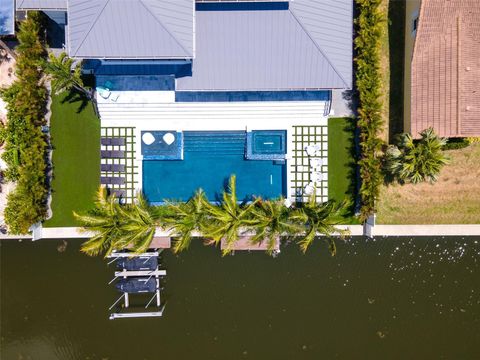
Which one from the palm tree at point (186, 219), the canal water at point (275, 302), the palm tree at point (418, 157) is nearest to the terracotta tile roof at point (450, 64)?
the palm tree at point (418, 157)

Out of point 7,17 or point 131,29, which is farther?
point 7,17

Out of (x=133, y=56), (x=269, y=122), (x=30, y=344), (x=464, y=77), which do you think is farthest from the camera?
(x=30, y=344)

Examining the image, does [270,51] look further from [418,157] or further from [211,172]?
[418,157]

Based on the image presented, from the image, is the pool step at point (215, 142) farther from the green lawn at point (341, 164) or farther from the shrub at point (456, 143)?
the shrub at point (456, 143)

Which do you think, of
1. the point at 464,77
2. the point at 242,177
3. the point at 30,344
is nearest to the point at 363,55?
the point at 464,77

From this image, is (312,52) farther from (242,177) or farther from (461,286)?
(461,286)

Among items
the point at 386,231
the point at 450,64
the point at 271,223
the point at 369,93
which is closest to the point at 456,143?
the point at 450,64

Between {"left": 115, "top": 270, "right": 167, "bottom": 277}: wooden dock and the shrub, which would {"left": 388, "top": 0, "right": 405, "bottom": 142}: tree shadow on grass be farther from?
{"left": 115, "top": 270, "right": 167, "bottom": 277}: wooden dock

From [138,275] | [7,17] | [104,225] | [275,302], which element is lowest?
[275,302]
